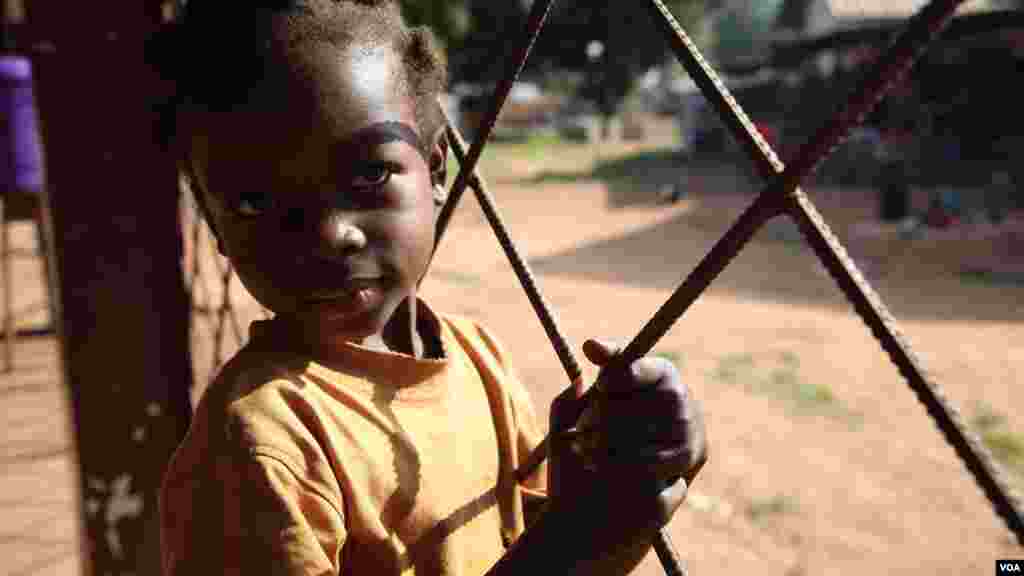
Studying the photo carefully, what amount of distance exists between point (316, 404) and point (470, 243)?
368 inches

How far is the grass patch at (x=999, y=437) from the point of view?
3.76 meters

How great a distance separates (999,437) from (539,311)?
373 centimetres

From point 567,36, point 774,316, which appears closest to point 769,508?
point 774,316

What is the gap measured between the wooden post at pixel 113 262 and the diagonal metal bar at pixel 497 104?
64 cm

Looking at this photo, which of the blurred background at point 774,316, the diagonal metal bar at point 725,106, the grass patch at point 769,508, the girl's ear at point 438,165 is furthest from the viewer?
the grass patch at point 769,508

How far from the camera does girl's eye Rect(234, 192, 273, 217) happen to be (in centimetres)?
95

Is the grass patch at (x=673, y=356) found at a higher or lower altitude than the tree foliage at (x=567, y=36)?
higher

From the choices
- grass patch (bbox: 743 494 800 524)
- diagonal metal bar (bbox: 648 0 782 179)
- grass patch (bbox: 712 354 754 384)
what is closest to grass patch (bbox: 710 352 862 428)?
grass patch (bbox: 712 354 754 384)

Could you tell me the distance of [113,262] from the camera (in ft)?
5.36

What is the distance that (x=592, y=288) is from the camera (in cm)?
761

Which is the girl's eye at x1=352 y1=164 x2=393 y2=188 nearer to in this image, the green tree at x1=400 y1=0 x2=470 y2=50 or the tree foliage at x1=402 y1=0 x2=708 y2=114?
the tree foliage at x1=402 y1=0 x2=708 y2=114

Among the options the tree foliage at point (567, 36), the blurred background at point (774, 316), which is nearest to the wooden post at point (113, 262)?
the blurred background at point (774, 316)

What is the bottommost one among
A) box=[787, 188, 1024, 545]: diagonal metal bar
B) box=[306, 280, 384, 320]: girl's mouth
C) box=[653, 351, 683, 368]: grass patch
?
box=[653, 351, 683, 368]: grass patch

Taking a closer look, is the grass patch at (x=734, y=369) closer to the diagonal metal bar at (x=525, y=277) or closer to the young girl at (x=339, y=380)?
the diagonal metal bar at (x=525, y=277)
